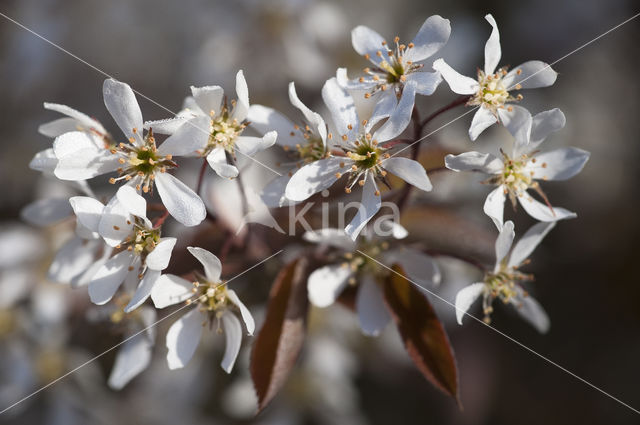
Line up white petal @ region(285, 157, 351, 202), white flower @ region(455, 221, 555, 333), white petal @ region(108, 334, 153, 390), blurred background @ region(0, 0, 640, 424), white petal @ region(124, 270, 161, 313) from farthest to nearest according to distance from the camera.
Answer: blurred background @ region(0, 0, 640, 424)
white petal @ region(108, 334, 153, 390)
white flower @ region(455, 221, 555, 333)
white petal @ region(285, 157, 351, 202)
white petal @ region(124, 270, 161, 313)

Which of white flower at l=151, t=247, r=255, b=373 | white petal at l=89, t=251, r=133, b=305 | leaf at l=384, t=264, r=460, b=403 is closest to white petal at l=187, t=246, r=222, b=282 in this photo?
white flower at l=151, t=247, r=255, b=373

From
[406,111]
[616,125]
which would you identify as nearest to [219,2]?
[406,111]

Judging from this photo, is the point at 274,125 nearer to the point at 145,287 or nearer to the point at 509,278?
the point at 145,287

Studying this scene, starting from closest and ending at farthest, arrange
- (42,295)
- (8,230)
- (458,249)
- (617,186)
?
(458,249)
(42,295)
(8,230)
(617,186)

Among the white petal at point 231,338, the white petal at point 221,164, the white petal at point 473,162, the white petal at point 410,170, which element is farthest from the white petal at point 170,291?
the white petal at point 473,162

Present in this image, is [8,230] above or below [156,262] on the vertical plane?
below

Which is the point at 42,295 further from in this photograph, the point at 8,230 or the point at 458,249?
the point at 458,249

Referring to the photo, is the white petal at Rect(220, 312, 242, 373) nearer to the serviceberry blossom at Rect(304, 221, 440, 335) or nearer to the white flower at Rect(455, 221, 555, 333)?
the serviceberry blossom at Rect(304, 221, 440, 335)
